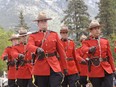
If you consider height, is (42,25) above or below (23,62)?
above

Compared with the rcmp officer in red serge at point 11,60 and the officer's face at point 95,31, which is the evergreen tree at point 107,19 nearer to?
the rcmp officer in red serge at point 11,60

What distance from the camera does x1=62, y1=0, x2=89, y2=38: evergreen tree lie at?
6031cm

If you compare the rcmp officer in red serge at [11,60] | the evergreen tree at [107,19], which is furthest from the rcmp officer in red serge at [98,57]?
the evergreen tree at [107,19]

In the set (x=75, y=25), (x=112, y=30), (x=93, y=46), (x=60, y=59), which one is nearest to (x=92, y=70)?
(x=93, y=46)

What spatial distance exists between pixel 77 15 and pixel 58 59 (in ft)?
168

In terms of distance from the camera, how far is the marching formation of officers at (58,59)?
10.8m

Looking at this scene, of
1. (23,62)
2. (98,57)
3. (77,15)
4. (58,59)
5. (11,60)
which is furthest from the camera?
(77,15)

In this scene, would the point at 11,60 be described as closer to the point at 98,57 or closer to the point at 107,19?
the point at 98,57

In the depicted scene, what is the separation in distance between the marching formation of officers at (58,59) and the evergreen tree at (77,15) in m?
44.2

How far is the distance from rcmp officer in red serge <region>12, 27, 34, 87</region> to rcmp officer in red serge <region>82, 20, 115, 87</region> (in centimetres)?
322

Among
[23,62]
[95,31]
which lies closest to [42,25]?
[95,31]

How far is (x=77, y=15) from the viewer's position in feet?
204

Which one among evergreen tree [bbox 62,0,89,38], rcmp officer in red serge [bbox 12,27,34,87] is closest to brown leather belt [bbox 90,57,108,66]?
rcmp officer in red serge [bbox 12,27,34,87]

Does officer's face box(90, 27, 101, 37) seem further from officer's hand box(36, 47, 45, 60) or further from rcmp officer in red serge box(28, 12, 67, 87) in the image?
officer's hand box(36, 47, 45, 60)
